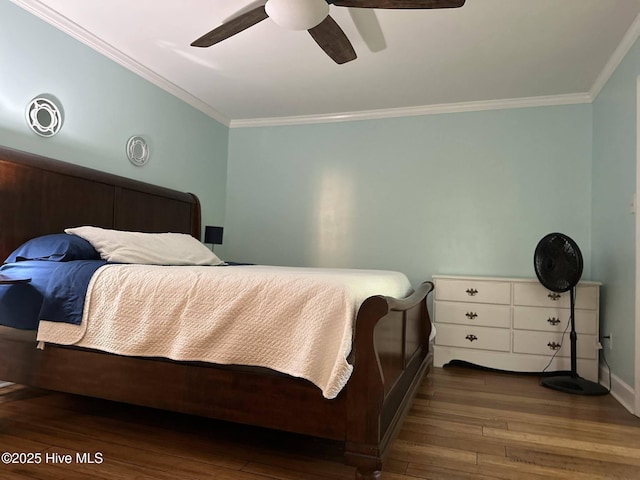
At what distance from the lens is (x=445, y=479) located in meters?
1.63

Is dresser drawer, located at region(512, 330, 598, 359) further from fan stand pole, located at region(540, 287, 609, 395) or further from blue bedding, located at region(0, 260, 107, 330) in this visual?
A: blue bedding, located at region(0, 260, 107, 330)

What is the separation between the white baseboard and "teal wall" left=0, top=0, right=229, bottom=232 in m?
3.77

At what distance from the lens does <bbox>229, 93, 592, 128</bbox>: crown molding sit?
379 cm

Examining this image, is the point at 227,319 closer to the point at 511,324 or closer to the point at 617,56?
the point at 511,324

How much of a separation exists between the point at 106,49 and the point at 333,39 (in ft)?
6.00

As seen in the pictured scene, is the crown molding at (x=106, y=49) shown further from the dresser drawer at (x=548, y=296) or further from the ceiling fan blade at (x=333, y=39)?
the dresser drawer at (x=548, y=296)

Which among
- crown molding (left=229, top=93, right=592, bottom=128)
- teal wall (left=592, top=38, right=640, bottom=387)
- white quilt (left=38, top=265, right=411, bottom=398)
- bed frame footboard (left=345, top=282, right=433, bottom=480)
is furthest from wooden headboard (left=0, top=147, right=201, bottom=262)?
teal wall (left=592, top=38, right=640, bottom=387)

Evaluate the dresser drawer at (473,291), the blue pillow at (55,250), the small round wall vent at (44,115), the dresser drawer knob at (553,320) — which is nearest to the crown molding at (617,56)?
the dresser drawer at (473,291)

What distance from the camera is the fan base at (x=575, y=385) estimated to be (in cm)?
287

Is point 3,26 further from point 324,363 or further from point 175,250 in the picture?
point 324,363

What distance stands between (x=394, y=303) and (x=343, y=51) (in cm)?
171

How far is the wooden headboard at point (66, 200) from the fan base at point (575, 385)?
3243 millimetres

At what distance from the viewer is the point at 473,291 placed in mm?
3502

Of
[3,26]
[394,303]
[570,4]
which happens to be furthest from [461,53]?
[3,26]
